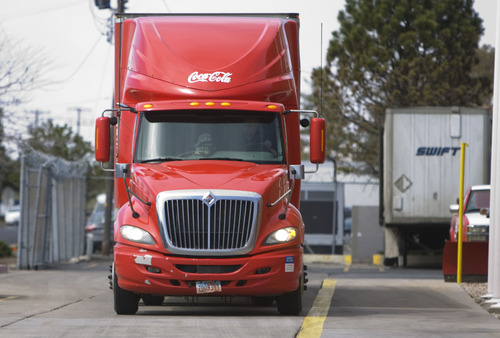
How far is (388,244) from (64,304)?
1333cm

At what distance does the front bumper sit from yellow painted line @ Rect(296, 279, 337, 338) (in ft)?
1.87

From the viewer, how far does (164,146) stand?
12.6 m

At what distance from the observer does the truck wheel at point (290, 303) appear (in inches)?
477

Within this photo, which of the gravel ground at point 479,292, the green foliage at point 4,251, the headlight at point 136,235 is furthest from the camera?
the green foliage at point 4,251

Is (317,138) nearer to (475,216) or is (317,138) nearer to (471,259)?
(471,259)

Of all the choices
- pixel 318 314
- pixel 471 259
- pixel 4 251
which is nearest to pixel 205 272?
pixel 318 314

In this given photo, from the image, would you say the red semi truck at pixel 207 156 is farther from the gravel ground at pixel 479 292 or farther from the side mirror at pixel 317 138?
the gravel ground at pixel 479 292

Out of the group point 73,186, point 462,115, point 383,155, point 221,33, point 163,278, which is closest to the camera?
point 163,278

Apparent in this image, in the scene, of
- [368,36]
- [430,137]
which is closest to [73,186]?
[430,137]

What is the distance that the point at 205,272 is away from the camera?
11461 millimetres

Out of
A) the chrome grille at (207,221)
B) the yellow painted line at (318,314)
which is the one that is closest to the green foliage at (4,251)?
the yellow painted line at (318,314)

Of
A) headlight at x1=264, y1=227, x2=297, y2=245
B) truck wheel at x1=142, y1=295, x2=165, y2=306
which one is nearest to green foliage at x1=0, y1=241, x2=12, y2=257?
truck wheel at x1=142, y1=295, x2=165, y2=306

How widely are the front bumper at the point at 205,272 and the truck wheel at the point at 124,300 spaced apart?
46 cm

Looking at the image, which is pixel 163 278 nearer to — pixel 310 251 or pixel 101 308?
pixel 101 308
